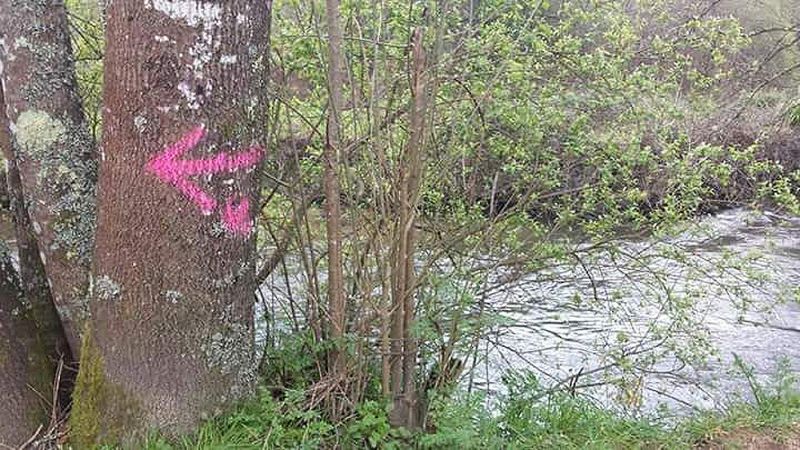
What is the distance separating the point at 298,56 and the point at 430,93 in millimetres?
842

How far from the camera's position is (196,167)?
8.13ft

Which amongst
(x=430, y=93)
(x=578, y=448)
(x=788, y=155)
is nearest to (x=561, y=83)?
(x=430, y=93)

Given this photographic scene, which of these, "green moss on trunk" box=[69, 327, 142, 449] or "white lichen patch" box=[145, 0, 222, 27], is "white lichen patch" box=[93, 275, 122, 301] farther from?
"white lichen patch" box=[145, 0, 222, 27]

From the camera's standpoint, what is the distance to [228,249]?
2.61 metres

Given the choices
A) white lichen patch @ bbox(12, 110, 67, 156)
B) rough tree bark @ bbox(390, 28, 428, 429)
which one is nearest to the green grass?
rough tree bark @ bbox(390, 28, 428, 429)

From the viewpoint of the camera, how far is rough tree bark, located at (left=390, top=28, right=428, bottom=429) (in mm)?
2748

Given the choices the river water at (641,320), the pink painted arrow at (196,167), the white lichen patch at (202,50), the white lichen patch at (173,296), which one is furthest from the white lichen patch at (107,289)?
the river water at (641,320)

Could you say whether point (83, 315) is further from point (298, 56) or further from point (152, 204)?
point (298, 56)

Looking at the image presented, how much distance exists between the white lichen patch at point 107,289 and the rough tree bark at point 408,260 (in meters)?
1.02

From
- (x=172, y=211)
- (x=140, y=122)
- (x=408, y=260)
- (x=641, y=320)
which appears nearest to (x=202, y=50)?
(x=140, y=122)

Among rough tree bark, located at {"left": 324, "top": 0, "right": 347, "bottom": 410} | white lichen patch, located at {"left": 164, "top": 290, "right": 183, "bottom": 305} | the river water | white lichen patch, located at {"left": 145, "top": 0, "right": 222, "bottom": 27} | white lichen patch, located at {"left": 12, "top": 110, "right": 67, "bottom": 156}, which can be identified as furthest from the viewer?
the river water

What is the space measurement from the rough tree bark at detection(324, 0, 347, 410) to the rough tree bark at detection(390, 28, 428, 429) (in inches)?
9.0

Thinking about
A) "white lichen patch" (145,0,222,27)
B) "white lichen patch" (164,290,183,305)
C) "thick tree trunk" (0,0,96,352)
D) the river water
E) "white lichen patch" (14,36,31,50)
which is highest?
"white lichen patch" (145,0,222,27)

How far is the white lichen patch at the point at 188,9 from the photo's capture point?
2354 mm
